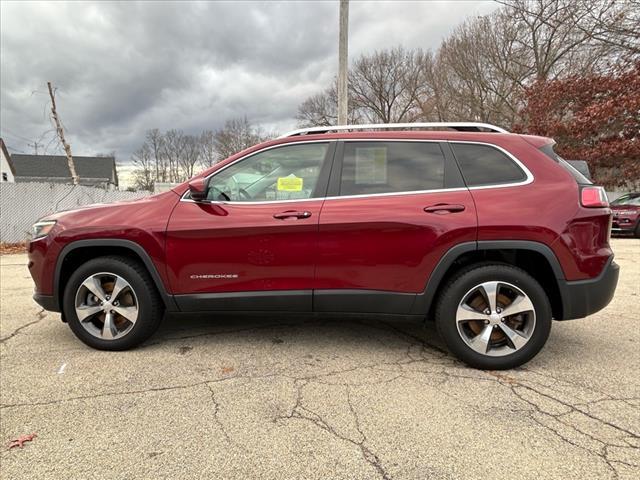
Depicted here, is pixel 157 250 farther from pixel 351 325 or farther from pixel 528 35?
pixel 528 35

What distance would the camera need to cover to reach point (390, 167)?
3.13 metres

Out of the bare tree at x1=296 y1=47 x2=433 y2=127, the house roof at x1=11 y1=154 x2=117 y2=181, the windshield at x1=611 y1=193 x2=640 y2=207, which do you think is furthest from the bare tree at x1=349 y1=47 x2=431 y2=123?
the house roof at x1=11 y1=154 x2=117 y2=181

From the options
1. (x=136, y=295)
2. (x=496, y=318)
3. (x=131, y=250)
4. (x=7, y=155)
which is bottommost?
(x=496, y=318)

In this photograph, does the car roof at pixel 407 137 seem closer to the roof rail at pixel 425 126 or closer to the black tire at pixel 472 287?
the roof rail at pixel 425 126

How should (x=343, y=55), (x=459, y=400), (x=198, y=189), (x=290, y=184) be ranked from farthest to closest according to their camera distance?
(x=343, y=55), (x=290, y=184), (x=198, y=189), (x=459, y=400)

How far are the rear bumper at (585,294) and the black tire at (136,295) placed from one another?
10.3ft

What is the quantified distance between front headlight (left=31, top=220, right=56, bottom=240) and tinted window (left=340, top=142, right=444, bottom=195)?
2509mm

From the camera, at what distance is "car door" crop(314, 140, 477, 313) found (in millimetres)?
2920

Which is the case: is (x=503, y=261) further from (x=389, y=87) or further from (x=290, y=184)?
(x=389, y=87)

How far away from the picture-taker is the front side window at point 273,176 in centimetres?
319

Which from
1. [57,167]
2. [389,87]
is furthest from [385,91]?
[57,167]

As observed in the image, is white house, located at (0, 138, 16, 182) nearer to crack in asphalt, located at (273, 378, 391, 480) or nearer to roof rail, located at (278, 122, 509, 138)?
roof rail, located at (278, 122, 509, 138)

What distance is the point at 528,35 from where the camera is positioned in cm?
2270

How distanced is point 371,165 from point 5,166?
5289cm
